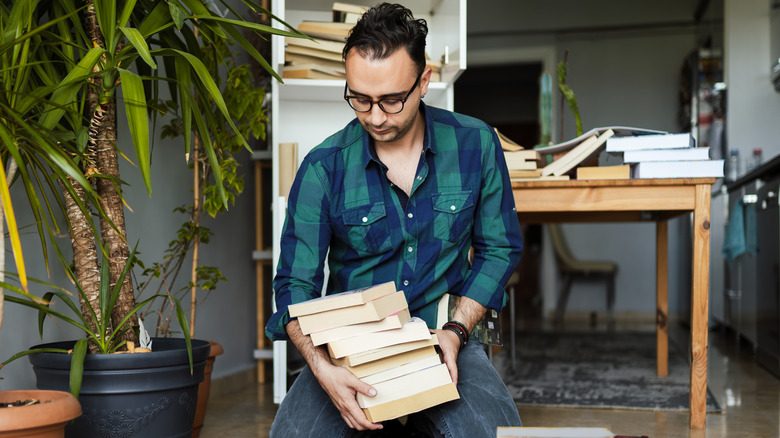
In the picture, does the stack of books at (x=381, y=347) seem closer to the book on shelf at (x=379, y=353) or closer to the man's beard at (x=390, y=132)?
the book on shelf at (x=379, y=353)

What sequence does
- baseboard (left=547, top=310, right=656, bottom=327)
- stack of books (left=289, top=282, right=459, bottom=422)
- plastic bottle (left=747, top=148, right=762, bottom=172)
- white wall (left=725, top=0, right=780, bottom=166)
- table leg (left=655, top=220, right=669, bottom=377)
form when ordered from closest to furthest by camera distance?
1. stack of books (left=289, top=282, right=459, bottom=422)
2. table leg (left=655, top=220, right=669, bottom=377)
3. plastic bottle (left=747, top=148, right=762, bottom=172)
4. white wall (left=725, top=0, right=780, bottom=166)
5. baseboard (left=547, top=310, right=656, bottom=327)

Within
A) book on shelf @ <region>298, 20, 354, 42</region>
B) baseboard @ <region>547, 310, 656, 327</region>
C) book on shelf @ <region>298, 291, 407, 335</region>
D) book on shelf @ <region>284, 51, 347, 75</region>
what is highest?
book on shelf @ <region>298, 20, 354, 42</region>

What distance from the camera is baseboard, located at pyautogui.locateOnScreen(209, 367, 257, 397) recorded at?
8.55 feet

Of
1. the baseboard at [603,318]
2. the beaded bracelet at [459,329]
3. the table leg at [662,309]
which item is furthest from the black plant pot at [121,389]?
the baseboard at [603,318]

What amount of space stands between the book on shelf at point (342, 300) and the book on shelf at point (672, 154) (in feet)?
3.65

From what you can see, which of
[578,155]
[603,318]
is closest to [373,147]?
[578,155]

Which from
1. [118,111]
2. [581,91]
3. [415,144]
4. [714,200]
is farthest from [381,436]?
[581,91]

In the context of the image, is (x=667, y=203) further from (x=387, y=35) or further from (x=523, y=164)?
(x=387, y=35)

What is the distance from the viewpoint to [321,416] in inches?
55.0

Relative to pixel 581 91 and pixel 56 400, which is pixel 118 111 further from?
pixel 581 91

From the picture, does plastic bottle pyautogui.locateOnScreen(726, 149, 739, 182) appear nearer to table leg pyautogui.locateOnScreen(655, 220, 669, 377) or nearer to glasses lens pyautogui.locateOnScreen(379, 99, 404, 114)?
table leg pyautogui.locateOnScreen(655, 220, 669, 377)

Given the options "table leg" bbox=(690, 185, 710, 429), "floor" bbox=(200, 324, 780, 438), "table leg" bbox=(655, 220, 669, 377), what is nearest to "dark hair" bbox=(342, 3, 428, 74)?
"table leg" bbox=(690, 185, 710, 429)

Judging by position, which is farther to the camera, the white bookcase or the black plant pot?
the white bookcase

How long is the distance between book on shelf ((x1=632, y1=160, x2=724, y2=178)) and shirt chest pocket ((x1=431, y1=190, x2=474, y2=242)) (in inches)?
30.6
